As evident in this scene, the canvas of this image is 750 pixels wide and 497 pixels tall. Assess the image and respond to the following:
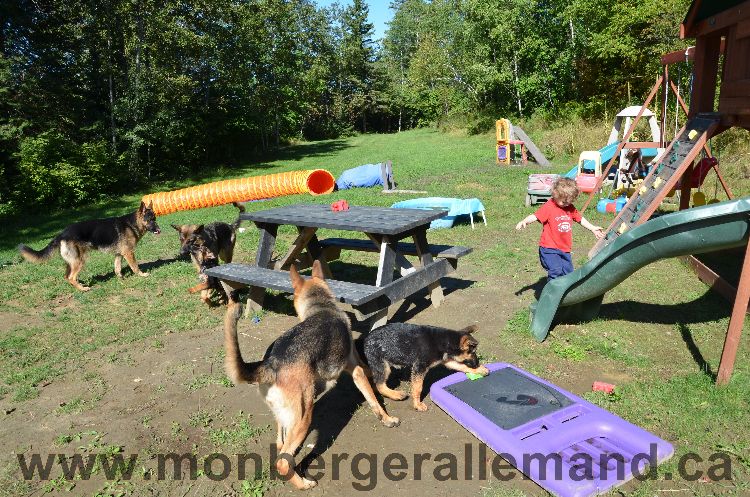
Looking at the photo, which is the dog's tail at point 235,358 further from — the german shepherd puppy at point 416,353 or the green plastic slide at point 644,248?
the green plastic slide at point 644,248

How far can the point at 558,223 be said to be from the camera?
19.0 ft

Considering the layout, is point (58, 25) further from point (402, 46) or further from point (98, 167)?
point (402, 46)

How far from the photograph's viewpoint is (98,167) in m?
18.2

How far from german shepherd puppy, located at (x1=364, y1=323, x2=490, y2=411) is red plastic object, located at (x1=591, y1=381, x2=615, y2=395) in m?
0.98

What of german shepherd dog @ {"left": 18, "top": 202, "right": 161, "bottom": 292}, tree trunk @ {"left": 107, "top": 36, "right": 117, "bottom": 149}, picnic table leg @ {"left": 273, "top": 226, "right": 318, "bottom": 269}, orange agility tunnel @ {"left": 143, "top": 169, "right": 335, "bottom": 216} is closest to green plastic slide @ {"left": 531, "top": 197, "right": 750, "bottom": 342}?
picnic table leg @ {"left": 273, "top": 226, "right": 318, "bottom": 269}

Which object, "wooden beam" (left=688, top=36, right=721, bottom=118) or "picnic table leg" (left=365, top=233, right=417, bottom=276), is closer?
"picnic table leg" (left=365, top=233, right=417, bottom=276)

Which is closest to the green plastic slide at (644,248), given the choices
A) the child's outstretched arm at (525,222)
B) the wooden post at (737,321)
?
the wooden post at (737,321)

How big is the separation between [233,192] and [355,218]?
1050 centimetres

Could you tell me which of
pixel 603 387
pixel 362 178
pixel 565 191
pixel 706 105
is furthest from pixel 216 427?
pixel 362 178

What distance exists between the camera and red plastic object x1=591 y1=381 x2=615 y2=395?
446cm

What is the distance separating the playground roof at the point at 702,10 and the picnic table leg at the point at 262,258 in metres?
7.32

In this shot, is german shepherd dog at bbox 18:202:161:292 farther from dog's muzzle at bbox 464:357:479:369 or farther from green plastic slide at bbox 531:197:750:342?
green plastic slide at bbox 531:197:750:342

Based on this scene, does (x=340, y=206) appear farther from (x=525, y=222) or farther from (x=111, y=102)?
(x=111, y=102)

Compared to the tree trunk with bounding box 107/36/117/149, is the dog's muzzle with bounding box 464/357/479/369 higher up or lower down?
lower down
